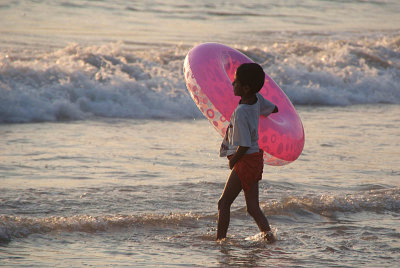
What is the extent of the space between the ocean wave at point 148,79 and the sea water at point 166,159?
38mm

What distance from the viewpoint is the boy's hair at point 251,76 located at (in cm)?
474

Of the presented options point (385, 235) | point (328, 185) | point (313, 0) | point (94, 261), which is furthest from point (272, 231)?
point (313, 0)

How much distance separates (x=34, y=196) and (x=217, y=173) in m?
2.21

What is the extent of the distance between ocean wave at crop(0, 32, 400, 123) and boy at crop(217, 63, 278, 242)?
22.6 feet

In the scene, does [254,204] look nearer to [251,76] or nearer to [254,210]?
[254,210]

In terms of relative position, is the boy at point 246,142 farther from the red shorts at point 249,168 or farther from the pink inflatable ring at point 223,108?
the pink inflatable ring at point 223,108

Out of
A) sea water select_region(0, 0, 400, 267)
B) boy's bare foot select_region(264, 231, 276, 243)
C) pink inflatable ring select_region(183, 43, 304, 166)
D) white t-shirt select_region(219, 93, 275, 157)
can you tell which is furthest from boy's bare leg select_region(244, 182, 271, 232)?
pink inflatable ring select_region(183, 43, 304, 166)

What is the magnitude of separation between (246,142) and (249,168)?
0.28 meters

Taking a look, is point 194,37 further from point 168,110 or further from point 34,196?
point 34,196

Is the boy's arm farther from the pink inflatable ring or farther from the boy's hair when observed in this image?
the pink inflatable ring

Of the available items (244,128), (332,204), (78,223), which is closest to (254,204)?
(244,128)

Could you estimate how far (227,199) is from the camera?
5.18 m

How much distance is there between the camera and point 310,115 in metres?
12.7

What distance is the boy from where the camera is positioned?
4.75 metres
